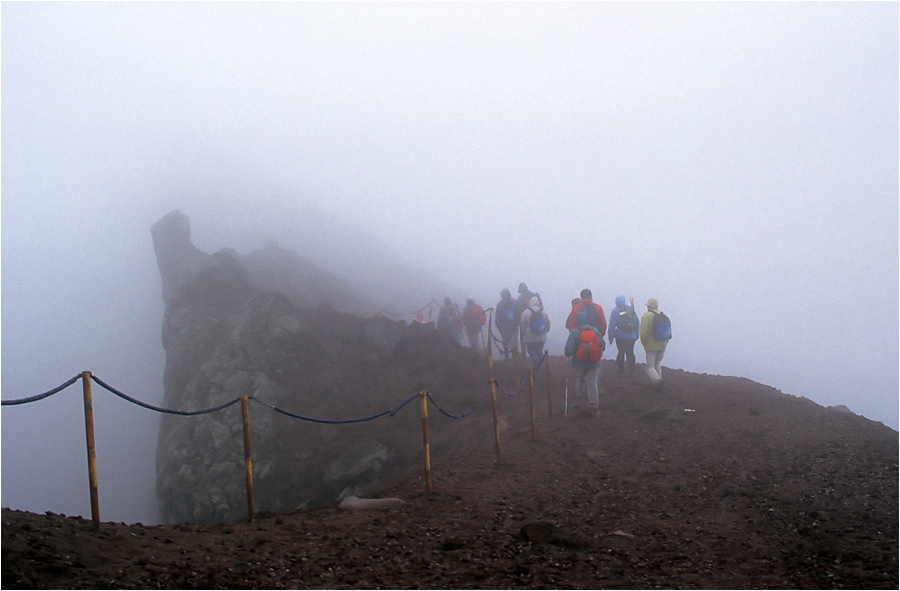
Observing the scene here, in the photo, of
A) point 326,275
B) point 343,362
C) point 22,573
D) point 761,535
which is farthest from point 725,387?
point 326,275

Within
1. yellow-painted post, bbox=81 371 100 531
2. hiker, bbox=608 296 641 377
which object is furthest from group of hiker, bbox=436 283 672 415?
yellow-painted post, bbox=81 371 100 531

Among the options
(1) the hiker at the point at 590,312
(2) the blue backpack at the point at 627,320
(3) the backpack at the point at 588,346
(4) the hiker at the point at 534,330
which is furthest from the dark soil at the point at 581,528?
(4) the hiker at the point at 534,330

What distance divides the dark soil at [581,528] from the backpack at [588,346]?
4.95 feet

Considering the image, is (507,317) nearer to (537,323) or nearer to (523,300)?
(523,300)

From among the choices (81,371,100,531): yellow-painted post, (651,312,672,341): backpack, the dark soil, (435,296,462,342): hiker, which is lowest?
the dark soil

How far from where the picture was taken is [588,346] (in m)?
12.1

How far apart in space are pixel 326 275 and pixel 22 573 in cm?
2866

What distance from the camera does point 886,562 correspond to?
5.63m

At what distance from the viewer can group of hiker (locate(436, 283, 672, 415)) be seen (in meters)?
12.3

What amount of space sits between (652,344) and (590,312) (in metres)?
1.60

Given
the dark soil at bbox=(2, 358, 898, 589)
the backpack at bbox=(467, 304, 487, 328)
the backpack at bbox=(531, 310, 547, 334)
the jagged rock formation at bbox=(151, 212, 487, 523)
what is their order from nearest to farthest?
the dark soil at bbox=(2, 358, 898, 589), the backpack at bbox=(531, 310, 547, 334), the jagged rock formation at bbox=(151, 212, 487, 523), the backpack at bbox=(467, 304, 487, 328)

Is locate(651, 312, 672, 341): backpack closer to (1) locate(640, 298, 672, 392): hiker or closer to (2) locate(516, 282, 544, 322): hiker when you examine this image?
(1) locate(640, 298, 672, 392): hiker

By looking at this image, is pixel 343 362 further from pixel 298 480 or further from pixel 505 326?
pixel 505 326

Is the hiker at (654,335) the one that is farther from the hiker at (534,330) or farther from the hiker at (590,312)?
the hiker at (534,330)
